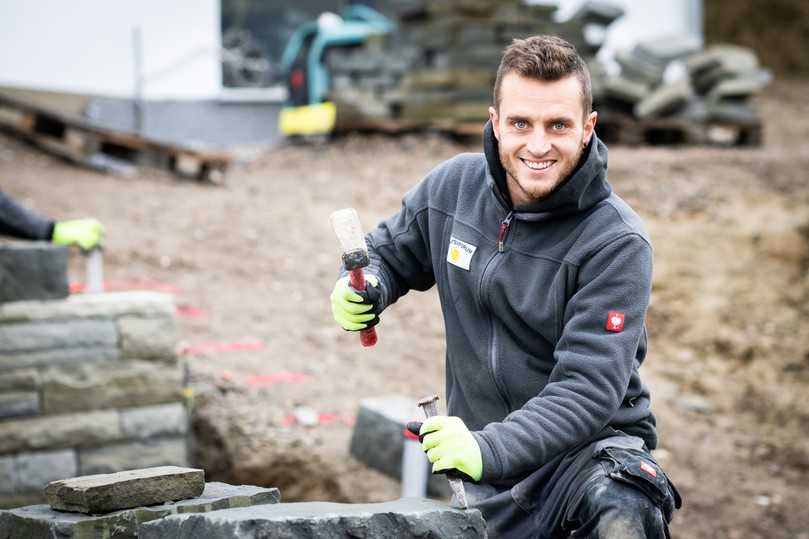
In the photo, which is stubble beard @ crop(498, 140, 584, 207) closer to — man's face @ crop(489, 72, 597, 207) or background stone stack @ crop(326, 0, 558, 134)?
man's face @ crop(489, 72, 597, 207)

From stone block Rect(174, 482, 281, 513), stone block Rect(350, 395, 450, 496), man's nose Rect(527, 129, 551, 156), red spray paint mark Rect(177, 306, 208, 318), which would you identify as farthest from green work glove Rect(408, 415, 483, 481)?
red spray paint mark Rect(177, 306, 208, 318)

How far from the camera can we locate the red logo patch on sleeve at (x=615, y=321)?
256 centimetres

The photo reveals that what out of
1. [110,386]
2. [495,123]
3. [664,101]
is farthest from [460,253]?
[664,101]

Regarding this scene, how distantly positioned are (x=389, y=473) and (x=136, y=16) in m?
8.27

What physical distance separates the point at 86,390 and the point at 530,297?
3.01 meters

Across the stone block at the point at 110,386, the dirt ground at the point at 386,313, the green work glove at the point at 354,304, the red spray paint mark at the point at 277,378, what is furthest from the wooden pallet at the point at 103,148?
the green work glove at the point at 354,304

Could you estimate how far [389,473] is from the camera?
17.1 feet

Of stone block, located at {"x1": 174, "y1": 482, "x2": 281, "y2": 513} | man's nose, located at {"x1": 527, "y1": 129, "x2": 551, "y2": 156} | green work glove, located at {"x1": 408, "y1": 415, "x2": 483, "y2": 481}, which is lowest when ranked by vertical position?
stone block, located at {"x1": 174, "y1": 482, "x2": 281, "y2": 513}

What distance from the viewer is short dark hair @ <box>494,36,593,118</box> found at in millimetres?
2590

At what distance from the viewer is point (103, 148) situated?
9.60 meters

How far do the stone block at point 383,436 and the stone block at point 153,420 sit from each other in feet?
3.09

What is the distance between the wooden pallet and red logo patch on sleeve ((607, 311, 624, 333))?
23.9ft

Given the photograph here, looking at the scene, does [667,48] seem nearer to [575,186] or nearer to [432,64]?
[432,64]

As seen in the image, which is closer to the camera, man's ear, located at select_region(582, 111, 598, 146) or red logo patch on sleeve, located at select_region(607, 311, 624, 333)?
red logo patch on sleeve, located at select_region(607, 311, 624, 333)
